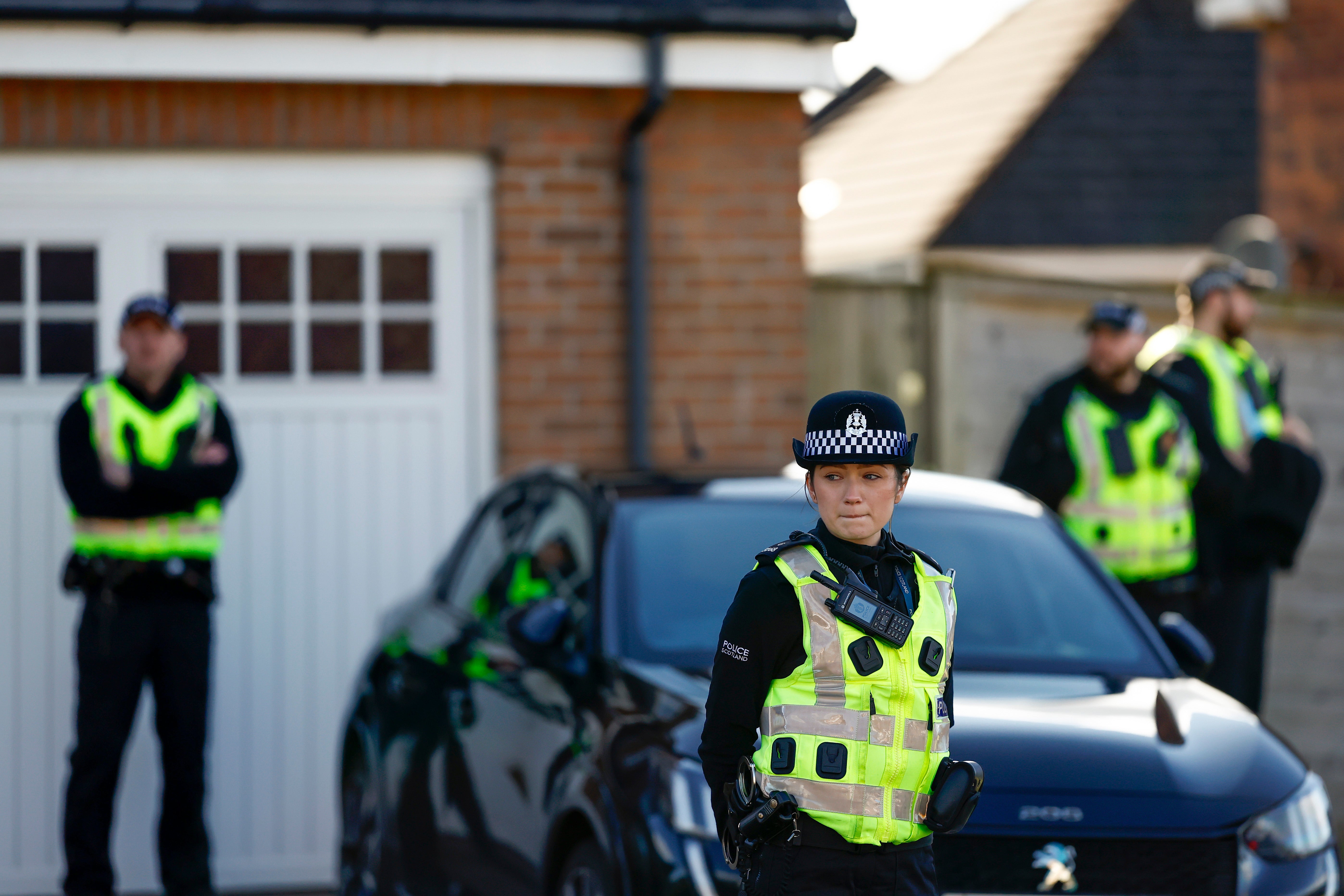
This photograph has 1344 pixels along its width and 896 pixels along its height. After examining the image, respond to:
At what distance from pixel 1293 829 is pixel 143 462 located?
12.6 ft

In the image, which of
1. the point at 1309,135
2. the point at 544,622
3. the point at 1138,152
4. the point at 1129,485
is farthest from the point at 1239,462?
the point at 1138,152

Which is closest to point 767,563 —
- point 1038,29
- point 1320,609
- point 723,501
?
point 723,501

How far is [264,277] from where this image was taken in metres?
7.30

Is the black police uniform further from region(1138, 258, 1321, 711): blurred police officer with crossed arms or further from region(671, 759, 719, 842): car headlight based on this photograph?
region(1138, 258, 1321, 711): blurred police officer with crossed arms

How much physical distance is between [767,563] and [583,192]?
4.63 m

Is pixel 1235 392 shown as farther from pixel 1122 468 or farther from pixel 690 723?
pixel 690 723

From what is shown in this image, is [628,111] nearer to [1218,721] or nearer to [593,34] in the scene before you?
[593,34]

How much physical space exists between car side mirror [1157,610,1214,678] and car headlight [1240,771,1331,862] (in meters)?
0.66

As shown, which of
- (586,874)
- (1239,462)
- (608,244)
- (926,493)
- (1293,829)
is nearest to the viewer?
(1293,829)

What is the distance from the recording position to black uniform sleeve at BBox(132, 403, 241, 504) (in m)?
6.03

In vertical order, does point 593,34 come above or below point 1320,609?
above

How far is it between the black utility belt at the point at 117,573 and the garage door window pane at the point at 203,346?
1.32 metres

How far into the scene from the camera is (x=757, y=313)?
759 centimetres

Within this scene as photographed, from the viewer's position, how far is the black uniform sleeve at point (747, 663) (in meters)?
3.00
